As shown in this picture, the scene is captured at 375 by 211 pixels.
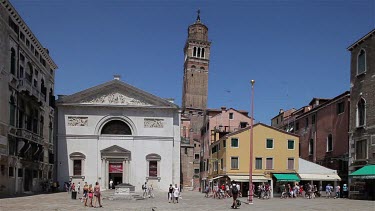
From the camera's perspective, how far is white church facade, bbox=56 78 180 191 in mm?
52625

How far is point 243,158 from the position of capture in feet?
153

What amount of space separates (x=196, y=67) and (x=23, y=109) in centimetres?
7318

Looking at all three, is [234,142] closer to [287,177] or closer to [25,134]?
[287,177]

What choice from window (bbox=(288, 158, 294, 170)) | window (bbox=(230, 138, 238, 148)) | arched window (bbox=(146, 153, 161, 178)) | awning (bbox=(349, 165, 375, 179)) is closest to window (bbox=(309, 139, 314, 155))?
window (bbox=(288, 158, 294, 170))

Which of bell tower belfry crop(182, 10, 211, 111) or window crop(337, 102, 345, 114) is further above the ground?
bell tower belfry crop(182, 10, 211, 111)

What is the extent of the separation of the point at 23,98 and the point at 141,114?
1763 cm

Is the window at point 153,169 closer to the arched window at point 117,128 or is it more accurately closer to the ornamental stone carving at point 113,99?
the arched window at point 117,128

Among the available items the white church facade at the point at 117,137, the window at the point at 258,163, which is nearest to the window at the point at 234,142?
the window at the point at 258,163

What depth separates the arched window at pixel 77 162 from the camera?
172 feet

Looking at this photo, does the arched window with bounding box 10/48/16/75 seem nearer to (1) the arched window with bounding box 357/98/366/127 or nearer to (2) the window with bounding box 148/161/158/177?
(2) the window with bounding box 148/161/158/177

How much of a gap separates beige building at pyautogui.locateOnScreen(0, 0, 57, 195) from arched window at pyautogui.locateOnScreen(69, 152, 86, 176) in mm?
2385

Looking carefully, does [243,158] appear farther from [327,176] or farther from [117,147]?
[117,147]

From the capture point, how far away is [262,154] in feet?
153

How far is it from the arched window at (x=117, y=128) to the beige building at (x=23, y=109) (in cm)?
674
